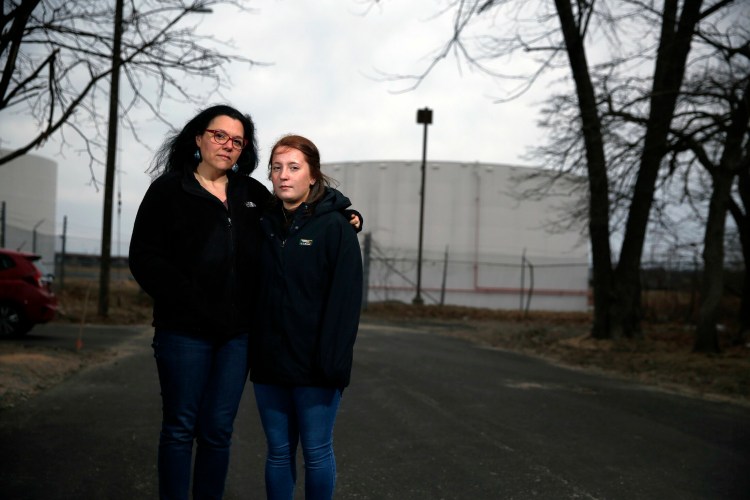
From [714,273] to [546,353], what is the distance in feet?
10.3

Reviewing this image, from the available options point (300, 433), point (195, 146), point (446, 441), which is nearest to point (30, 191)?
point (446, 441)

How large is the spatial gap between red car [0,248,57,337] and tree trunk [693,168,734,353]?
10.8m

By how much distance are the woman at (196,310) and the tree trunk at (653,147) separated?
11344 mm

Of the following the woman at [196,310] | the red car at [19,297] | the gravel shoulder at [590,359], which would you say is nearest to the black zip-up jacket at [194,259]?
the woman at [196,310]

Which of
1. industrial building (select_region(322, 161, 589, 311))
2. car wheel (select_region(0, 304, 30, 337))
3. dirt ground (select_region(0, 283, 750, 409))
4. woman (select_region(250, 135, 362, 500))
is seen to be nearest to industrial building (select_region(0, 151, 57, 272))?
industrial building (select_region(322, 161, 589, 311))

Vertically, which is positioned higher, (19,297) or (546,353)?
(19,297)

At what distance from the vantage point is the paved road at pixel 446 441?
4.35 meters

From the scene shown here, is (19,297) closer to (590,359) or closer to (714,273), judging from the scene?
(590,359)

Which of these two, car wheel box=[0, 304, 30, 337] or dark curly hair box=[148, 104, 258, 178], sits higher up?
dark curly hair box=[148, 104, 258, 178]

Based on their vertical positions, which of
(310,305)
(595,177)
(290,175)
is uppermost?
(595,177)

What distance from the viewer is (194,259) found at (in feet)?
10.1

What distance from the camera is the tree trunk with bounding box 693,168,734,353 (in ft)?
41.3

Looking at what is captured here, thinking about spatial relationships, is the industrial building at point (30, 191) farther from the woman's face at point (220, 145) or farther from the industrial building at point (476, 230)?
the woman's face at point (220, 145)

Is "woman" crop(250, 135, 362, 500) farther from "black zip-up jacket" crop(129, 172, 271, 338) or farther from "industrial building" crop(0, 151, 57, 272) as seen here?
"industrial building" crop(0, 151, 57, 272)
